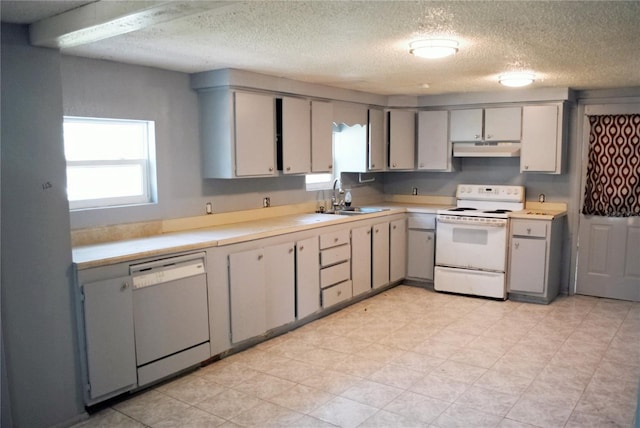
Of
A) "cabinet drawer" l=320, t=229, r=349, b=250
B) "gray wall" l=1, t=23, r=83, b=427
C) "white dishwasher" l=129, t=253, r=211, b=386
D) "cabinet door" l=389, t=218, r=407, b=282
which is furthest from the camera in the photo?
"cabinet door" l=389, t=218, r=407, b=282

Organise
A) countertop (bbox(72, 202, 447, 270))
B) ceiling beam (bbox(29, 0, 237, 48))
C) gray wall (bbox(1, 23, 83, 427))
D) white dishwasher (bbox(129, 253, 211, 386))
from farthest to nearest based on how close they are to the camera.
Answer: white dishwasher (bbox(129, 253, 211, 386))
countertop (bbox(72, 202, 447, 270))
gray wall (bbox(1, 23, 83, 427))
ceiling beam (bbox(29, 0, 237, 48))

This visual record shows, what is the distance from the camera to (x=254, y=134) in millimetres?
4516

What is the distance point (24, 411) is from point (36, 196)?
1166mm

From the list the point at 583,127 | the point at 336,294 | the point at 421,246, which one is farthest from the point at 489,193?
the point at 336,294

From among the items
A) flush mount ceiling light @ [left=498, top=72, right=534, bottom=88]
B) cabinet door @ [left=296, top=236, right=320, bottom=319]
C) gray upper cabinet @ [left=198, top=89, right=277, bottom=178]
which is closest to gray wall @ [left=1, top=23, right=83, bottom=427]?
gray upper cabinet @ [left=198, top=89, right=277, bottom=178]

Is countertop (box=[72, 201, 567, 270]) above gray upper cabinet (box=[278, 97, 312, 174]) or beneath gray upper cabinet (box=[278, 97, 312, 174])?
beneath

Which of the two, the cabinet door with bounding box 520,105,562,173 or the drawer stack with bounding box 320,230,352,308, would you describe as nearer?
the drawer stack with bounding box 320,230,352,308

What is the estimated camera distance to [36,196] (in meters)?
2.85

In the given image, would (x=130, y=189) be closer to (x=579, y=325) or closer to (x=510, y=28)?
(x=510, y=28)

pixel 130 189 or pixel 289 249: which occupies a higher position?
pixel 130 189

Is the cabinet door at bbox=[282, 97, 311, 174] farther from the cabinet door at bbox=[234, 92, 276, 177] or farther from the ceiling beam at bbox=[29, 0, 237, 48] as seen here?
the ceiling beam at bbox=[29, 0, 237, 48]

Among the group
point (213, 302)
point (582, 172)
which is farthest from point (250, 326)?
point (582, 172)

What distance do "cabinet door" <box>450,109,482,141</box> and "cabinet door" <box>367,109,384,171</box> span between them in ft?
2.69

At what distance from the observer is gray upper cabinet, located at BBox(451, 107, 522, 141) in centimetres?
570
